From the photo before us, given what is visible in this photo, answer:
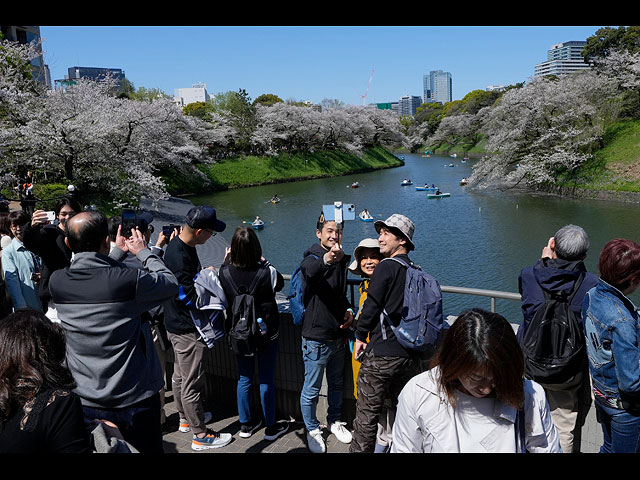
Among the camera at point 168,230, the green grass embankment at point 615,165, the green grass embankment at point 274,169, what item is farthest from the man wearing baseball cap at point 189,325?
the green grass embankment at point 274,169

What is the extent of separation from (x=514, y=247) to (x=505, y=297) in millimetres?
15240

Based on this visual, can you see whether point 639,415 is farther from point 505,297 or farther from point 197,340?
point 197,340

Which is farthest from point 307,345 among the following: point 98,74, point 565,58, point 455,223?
point 565,58

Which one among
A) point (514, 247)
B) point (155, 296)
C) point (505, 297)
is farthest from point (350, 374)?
point (514, 247)

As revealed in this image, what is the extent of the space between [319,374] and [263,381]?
0.46 m

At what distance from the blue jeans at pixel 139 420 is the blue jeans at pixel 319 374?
1085mm

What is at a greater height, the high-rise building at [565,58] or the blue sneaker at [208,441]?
the high-rise building at [565,58]

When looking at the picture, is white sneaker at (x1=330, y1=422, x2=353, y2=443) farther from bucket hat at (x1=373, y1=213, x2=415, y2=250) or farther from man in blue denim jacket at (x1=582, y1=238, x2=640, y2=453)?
man in blue denim jacket at (x1=582, y1=238, x2=640, y2=453)

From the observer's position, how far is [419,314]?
8.71 feet

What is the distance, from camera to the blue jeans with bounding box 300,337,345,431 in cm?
321

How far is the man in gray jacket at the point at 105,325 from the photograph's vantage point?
2262 millimetres

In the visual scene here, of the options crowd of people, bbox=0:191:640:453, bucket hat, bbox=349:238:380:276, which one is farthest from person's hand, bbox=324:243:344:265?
bucket hat, bbox=349:238:380:276

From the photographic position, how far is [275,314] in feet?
10.9

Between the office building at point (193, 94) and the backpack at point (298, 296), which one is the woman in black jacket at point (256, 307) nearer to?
the backpack at point (298, 296)
